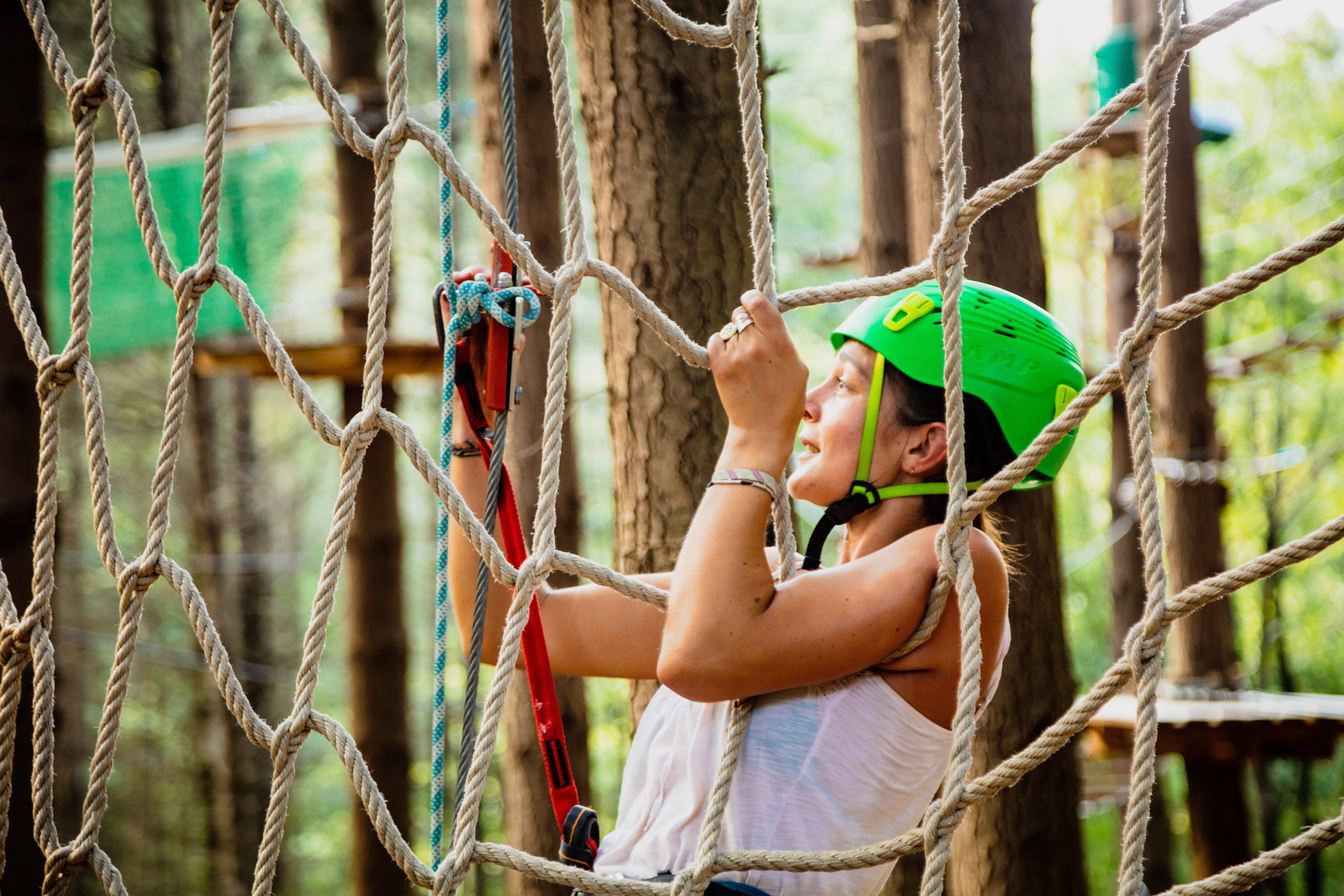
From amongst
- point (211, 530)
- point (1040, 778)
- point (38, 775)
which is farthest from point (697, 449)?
point (211, 530)

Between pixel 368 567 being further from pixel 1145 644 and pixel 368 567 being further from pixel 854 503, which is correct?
pixel 1145 644

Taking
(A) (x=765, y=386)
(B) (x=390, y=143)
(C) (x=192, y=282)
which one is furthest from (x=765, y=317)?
(C) (x=192, y=282)

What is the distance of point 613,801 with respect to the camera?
9492 millimetres

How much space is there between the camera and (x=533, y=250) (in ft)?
8.23

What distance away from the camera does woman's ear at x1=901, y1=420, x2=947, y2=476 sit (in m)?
1.11

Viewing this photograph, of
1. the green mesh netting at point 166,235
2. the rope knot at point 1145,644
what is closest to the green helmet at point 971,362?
the rope knot at point 1145,644

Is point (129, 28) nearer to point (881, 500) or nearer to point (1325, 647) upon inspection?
point (881, 500)

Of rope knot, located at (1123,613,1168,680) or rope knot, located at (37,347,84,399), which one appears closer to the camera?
rope knot, located at (1123,613,1168,680)

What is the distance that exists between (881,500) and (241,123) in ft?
10.7

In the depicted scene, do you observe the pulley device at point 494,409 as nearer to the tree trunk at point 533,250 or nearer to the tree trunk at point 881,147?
the tree trunk at point 533,250

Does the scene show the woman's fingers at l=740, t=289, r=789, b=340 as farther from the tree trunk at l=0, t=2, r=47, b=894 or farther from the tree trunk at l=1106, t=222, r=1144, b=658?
the tree trunk at l=1106, t=222, r=1144, b=658

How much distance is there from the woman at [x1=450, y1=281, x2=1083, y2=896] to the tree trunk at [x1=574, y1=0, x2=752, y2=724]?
0.54m

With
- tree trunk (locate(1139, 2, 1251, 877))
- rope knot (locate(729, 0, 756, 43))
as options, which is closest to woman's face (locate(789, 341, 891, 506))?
rope knot (locate(729, 0, 756, 43))

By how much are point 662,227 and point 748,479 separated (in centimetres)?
80
